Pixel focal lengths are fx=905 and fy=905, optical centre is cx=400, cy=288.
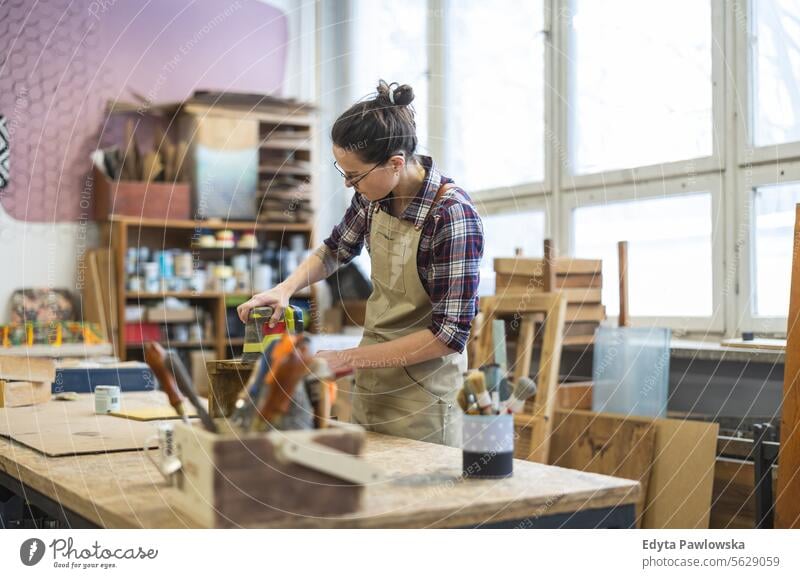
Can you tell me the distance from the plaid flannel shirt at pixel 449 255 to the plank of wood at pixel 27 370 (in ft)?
3.85

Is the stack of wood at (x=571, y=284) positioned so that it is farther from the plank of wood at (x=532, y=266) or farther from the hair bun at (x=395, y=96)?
the hair bun at (x=395, y=96)

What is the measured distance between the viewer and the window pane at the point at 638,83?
3.69m

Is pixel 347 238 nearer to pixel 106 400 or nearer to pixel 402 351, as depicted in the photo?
pixel 402 351

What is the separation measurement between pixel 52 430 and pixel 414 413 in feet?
2.87

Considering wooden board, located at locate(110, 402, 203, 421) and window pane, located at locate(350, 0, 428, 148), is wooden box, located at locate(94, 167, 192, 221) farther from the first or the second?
wooden board, located at locate(110, 402, 203, 421)

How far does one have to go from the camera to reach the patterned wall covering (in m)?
5.03

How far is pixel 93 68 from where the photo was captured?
17.7 feet

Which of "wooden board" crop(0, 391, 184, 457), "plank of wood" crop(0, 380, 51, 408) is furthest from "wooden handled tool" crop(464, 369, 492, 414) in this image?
"plank of wood" crop(0, 380, 51, 408)

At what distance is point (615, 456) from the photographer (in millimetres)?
3408

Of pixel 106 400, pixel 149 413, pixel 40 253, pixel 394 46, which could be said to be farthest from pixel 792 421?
pixel 40 253

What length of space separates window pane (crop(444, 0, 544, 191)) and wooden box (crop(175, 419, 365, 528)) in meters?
3.48

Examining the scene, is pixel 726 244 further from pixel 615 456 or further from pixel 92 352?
pixel 92 352
